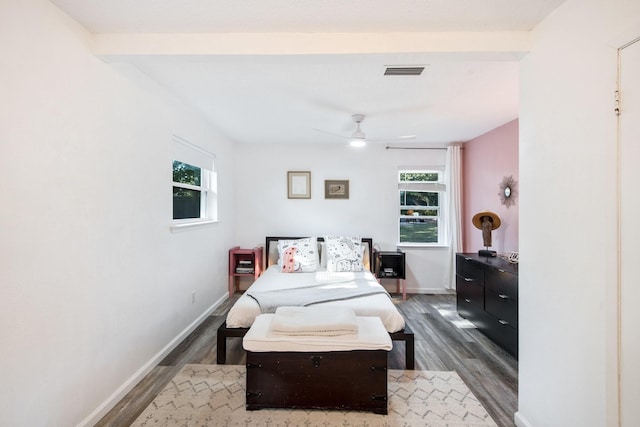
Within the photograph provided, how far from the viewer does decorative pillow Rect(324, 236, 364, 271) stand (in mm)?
3957

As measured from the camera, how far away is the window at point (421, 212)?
479 cm

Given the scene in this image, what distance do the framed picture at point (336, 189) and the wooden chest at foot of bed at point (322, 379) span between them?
3095 mm

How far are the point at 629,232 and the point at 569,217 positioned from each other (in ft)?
0.91

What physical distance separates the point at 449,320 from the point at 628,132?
2.88m

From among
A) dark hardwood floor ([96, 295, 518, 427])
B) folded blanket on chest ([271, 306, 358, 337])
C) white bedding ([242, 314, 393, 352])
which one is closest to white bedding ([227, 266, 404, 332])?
dark hardwood floor ([96, 295, 518, 427])

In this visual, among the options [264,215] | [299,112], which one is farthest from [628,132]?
[264,215]

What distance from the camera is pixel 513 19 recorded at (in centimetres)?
161

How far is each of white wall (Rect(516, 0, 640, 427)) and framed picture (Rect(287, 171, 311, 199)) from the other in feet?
10.7

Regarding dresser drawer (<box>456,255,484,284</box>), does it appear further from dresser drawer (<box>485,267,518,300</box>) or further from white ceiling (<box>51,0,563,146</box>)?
white ceiling (<box>51,0,563,146</box>)

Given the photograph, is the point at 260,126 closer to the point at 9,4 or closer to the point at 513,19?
the point at 9,4

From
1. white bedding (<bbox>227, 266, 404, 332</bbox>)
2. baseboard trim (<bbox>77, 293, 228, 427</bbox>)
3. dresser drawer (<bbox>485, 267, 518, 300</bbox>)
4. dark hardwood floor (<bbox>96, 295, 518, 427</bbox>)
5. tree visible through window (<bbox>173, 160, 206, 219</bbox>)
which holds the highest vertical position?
tree visible through window (<bbox>173, 160, 206, 219</bbox>)

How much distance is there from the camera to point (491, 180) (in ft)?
12.9

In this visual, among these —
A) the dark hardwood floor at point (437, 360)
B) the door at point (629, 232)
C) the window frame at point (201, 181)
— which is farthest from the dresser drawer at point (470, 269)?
the window frame at point (201, 181)

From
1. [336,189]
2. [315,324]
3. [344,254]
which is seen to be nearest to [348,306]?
[315,324]
